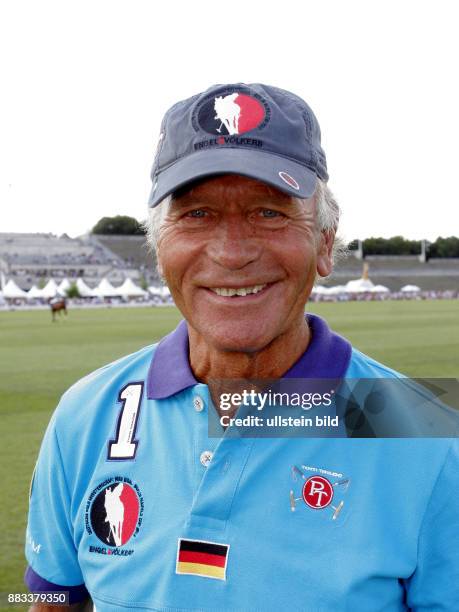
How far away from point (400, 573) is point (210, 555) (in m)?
0.42

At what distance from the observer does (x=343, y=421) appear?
1.88 meters

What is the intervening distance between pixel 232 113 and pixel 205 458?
0.83 metres

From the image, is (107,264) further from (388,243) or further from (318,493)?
(318,493)

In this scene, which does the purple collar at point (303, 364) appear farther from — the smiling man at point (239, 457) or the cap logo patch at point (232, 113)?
the cap logo patch at point (232, 113)

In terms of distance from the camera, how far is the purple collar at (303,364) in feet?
6.44

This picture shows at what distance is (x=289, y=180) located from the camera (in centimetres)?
180

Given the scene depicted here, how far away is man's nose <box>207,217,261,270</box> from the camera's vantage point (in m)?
1.82

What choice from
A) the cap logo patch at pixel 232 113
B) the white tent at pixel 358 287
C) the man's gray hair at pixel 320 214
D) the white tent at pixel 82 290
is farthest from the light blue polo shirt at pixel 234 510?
the white tent at pixel 358 287

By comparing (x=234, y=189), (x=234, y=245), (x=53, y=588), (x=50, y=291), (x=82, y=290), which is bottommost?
(x=82, y=290)

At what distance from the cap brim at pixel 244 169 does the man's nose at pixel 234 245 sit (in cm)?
13

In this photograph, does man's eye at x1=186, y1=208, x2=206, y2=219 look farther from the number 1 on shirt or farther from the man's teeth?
the number 1 on shirt

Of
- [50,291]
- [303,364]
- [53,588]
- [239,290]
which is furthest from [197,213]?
[50,291]

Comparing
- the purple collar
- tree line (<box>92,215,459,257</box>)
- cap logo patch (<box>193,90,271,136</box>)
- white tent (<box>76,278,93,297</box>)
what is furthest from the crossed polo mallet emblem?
tree line (<box>92,215,459,257</box>)

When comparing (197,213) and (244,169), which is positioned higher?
(244,169)
